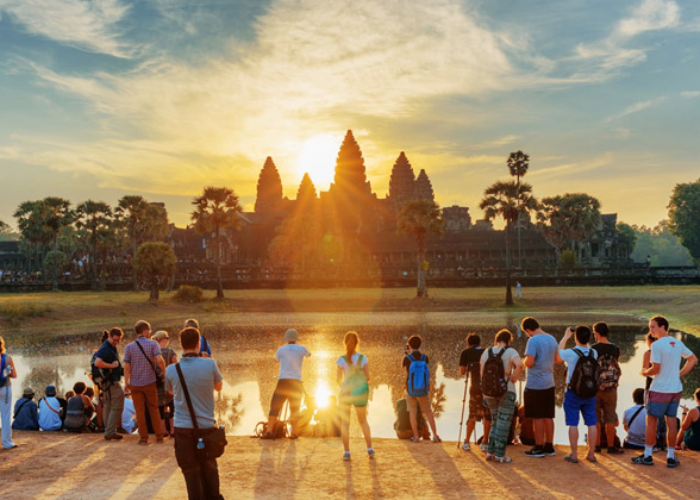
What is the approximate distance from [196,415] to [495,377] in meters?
4.15

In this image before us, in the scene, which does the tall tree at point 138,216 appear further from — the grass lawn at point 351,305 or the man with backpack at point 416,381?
the man with backpack at point 416,381

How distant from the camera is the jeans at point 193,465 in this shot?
21.2 ft

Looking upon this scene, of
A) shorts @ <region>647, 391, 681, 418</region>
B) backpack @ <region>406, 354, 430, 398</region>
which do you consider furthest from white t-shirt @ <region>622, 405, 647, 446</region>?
backpack @ <region>406, 354, 430, 398</region>

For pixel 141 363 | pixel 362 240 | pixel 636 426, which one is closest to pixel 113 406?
pixel 141 363

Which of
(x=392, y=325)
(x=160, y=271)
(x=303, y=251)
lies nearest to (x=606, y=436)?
(x=392, y=325)

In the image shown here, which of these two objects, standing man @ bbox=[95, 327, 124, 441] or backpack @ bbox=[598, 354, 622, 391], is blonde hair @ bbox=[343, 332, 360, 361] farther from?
standing man @ bbox=[95, 327, 124, 441]

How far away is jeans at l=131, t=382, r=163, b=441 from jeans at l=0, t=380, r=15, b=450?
5.72 feet

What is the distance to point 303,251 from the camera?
3583 inches

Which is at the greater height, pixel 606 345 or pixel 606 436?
pixel 606 345

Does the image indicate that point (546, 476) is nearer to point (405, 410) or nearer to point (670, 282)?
point (405, 410)

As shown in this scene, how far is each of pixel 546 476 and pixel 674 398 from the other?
199 centimetres

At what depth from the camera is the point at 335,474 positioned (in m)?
8.76

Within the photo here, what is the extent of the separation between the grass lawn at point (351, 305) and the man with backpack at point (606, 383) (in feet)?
72.3

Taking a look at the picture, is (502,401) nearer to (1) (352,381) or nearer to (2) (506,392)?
(2) (506,392)
